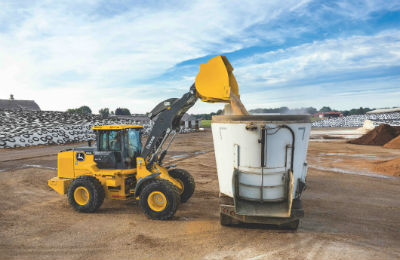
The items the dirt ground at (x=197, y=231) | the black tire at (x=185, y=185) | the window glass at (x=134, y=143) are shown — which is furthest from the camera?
the black tire at (x=185, y=185)

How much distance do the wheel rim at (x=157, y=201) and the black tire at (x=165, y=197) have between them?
0.05 meters

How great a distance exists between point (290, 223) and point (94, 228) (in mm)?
4498

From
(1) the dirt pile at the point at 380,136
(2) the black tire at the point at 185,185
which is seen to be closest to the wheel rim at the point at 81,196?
(2) the black tire at the point at 185,185

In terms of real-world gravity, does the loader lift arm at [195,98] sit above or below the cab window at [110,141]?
above

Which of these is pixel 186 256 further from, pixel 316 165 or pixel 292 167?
pixel 316 165

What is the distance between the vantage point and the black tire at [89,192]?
22.8 feet

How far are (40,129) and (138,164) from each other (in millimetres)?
25188

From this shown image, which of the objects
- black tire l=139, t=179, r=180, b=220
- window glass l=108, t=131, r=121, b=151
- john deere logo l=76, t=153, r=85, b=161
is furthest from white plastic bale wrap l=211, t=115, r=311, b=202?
john deere logo l=76, t=153, r=85, b=161

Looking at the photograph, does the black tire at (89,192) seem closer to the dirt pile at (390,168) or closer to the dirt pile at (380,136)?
the dirt pile at (390,168)

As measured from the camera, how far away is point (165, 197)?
6449 mm

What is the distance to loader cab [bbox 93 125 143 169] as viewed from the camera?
721cm

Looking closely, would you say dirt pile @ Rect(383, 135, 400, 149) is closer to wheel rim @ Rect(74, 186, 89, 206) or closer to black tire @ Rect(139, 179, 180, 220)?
black tire @ Rect(139, 179, 180, 220)

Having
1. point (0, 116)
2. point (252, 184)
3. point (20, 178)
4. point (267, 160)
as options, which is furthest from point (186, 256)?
point (0, 116)

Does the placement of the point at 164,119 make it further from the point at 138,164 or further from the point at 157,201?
the point at 157,201
